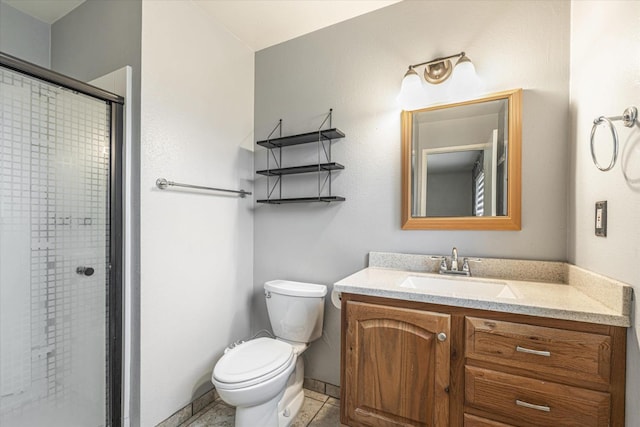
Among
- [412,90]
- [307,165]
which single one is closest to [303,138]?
[307,165]

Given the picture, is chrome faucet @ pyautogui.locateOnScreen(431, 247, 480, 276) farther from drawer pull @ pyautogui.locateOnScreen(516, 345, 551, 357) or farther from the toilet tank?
the toilet tank

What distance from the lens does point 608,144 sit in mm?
1038

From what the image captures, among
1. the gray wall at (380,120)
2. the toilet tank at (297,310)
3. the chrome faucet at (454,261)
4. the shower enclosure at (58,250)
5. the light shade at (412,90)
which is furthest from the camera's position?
the toilet tank at (297,310)

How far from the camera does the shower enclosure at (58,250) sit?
1276mm

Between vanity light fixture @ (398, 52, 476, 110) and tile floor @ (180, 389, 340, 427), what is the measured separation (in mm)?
1904

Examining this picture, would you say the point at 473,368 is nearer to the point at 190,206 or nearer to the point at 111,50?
the point at 190,206

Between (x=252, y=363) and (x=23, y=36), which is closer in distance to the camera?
(x=252, y=363)

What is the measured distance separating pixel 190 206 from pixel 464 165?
1.62 metres

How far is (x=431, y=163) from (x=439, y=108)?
0.31 m

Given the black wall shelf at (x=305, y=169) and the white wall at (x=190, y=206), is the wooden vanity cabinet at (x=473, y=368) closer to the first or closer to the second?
the black wall shelf at (x=305, y=169)

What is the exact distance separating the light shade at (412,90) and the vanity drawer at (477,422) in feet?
4.99

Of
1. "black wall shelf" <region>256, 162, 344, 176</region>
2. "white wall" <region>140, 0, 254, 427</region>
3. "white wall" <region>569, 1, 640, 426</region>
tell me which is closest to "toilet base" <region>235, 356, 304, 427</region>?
"white wall" <region>140, 0, 254, 427</region>

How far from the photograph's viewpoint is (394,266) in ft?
5.52

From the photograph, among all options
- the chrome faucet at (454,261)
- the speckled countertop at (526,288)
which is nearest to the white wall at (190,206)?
the speckled countertop at (526,288)
